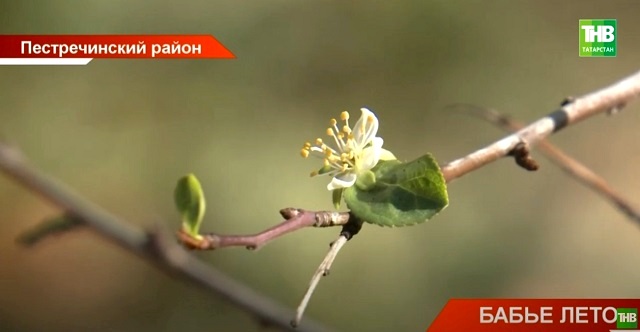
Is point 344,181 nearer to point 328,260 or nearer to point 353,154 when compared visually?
point 353,154

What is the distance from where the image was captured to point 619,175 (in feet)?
3.97

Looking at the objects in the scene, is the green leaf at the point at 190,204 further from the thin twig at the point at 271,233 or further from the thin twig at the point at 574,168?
the thin twig at the point at 574,168

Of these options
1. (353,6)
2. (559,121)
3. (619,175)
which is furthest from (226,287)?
(619,175)

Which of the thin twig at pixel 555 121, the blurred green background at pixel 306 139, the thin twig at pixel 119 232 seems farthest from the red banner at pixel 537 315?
the thin twig at pixel 119 232

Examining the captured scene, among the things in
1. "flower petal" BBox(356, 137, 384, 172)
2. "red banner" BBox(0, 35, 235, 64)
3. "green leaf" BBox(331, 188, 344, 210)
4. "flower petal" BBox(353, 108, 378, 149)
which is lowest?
"green leaf" BBox(331, 188, 344, 210)

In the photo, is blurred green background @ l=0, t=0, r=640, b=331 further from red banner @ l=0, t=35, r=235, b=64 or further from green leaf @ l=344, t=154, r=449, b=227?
green leaf @ l=344, t=154, r=449, b=227

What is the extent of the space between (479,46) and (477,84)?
0.19ft

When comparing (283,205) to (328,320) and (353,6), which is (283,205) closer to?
(328,320)

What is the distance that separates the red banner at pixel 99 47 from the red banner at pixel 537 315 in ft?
1.73

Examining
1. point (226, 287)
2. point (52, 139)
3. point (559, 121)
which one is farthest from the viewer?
point (52, 139)

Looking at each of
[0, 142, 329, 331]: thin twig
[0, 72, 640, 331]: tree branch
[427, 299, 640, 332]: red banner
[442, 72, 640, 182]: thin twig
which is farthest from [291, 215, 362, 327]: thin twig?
[427, 299, 640, 332]: red banner

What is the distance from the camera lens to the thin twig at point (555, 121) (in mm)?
905

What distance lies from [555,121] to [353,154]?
0.90 feet

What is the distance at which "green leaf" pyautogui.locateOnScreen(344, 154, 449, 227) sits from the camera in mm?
813
